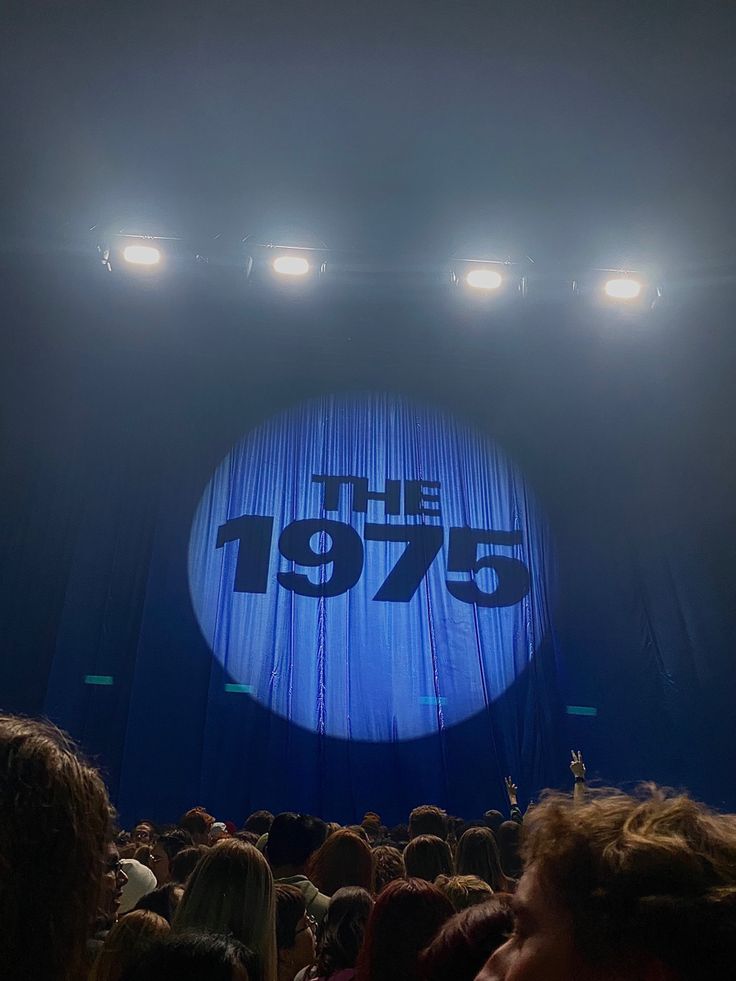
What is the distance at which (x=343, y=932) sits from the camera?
1.75 metres

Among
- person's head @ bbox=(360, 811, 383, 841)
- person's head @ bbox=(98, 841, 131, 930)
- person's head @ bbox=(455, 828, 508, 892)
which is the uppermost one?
person's head @ bbox=(98, 841, 131, 930)

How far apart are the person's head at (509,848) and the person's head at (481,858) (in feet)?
1.68

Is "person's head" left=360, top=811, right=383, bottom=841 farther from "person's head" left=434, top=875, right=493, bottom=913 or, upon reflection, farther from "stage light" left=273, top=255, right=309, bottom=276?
"stage light" left=273, top=255, right=309, bottom=276

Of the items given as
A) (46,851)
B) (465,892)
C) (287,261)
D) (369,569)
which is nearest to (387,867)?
(465,892)

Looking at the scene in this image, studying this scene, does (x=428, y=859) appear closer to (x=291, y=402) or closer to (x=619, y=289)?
(x=619, y=289)

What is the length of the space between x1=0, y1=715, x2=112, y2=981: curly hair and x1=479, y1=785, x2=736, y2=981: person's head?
1.64ft

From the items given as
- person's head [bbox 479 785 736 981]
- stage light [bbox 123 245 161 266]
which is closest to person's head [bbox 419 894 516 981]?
person's head [bbox 479 785 736 981]

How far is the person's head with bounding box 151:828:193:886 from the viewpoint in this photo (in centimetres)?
326

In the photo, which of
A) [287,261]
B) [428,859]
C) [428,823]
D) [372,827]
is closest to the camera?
[428,859]

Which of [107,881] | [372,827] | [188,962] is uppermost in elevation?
[107,881]

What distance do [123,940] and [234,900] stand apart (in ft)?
0.97

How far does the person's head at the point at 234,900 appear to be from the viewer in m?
1.63

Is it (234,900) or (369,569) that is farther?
(369,569)

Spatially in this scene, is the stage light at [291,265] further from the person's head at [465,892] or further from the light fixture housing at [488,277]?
the person's head at [465,892]
